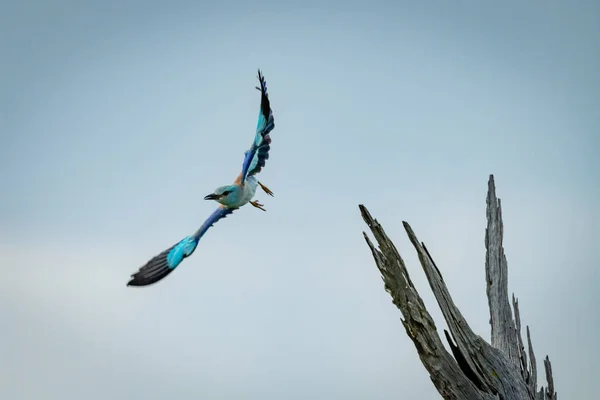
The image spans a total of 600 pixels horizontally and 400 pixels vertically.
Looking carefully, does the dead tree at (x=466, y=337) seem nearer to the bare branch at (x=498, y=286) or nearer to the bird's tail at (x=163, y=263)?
the bare branch at (x=498, y=286)

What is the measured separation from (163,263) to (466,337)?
4602 mm

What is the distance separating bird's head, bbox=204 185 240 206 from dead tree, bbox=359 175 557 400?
181 centimetres

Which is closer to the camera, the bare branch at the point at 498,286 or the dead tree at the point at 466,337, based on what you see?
the dead tree at the point at 466,337

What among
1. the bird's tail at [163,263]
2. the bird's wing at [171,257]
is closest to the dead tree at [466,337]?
the bird's wing at [171,257]

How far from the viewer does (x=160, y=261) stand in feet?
37.0

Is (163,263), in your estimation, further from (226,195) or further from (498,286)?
(498,286)

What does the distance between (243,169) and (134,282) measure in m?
2.26

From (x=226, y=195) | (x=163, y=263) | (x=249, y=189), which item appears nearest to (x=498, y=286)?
(x=249, y=189)

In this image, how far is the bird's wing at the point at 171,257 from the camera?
11116 mm

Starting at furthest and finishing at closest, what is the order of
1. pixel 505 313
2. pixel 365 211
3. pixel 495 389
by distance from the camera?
pixel 505 313, pixel 495 389, pixel 365 211

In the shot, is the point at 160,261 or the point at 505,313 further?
the point at 505,313

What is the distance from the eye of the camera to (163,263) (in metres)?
11.2

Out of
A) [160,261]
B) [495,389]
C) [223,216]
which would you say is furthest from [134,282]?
[495,389]

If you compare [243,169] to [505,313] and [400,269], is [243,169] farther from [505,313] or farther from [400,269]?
[505,313]
